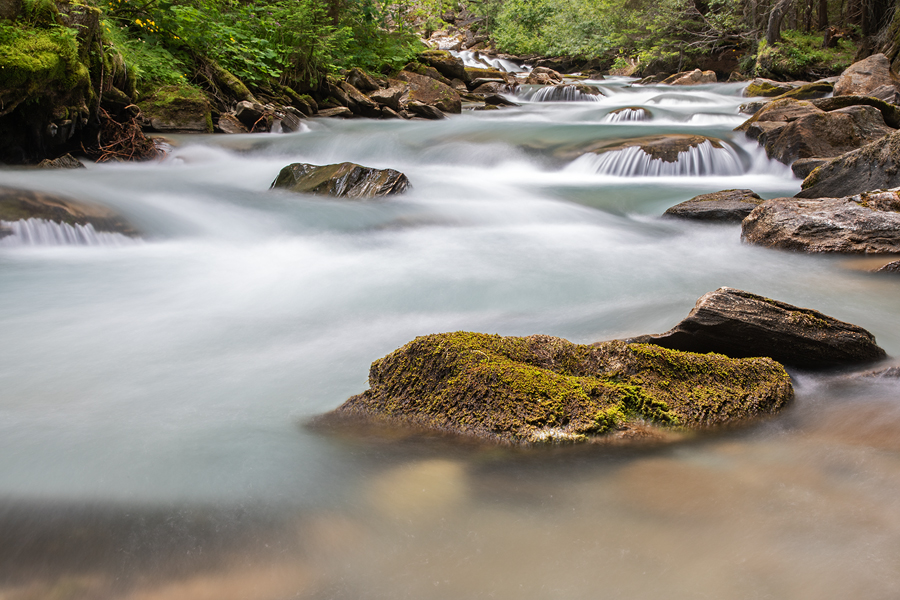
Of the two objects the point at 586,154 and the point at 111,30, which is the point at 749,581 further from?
the point at 111,30

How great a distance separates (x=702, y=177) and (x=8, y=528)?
33.0 ft

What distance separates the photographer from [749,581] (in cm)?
172

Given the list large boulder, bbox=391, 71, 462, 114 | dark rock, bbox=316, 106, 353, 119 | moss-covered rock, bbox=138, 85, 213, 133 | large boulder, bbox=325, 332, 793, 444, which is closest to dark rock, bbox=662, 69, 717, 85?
large boulder, bbox=391, 71, 462, 114

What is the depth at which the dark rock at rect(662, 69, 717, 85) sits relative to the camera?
20656 millimetres

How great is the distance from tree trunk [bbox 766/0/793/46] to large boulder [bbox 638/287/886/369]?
21.1 meters

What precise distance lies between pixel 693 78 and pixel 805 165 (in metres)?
13.6

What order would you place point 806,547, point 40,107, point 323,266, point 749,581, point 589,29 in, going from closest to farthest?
point 749,581 → point 806,547 → point 323,266 → point 40,107 → point 589,29

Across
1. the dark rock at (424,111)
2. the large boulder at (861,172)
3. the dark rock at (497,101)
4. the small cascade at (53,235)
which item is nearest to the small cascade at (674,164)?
the large boulder at (861,172)

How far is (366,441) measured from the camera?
2512mm

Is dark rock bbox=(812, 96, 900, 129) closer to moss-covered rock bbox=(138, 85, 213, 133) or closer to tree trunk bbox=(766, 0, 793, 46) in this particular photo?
tree trunk bbox=(766, 0, 793, 46)

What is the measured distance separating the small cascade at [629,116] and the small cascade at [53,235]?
11.9 meters

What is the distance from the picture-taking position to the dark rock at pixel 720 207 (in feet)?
23.0

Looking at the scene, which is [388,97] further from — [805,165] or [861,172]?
[861,172]

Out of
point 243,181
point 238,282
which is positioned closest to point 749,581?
point 238,282
